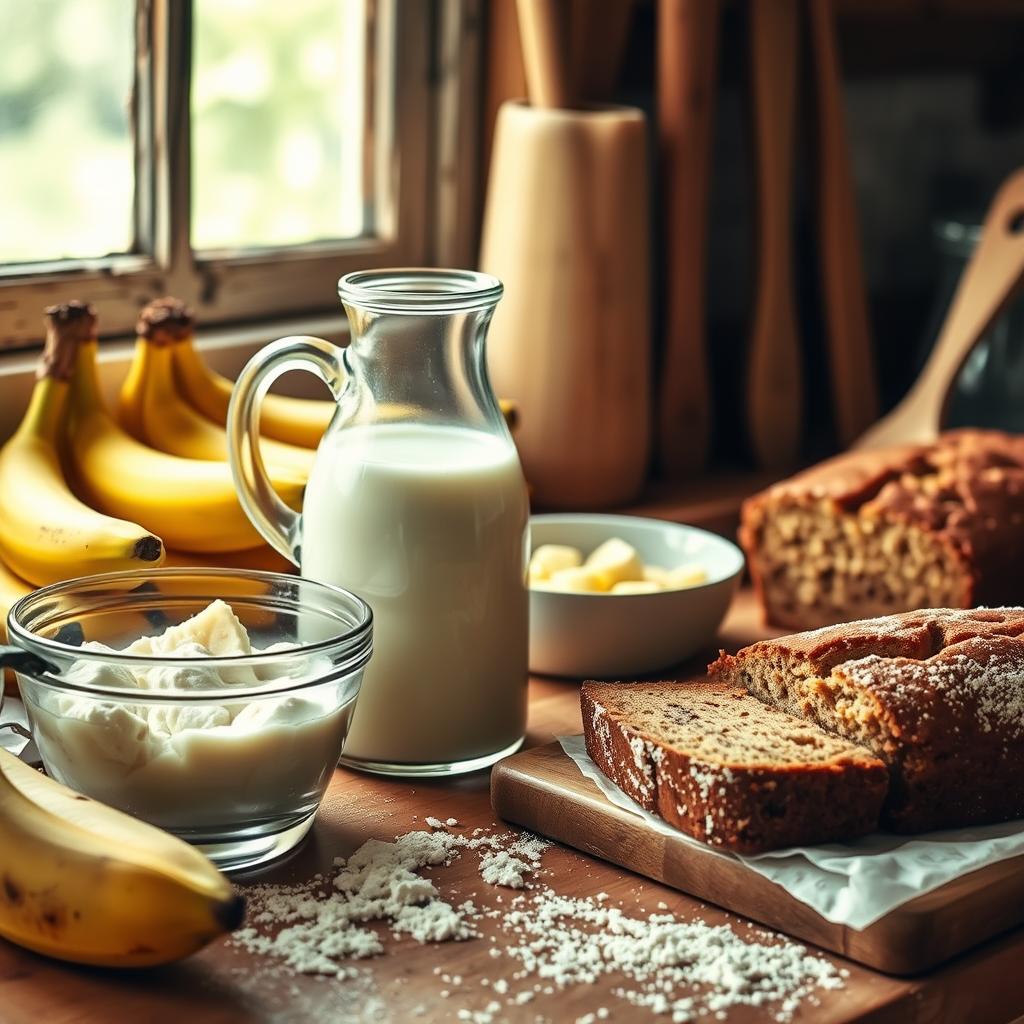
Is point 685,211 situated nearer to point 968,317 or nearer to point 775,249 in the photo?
point 775,249

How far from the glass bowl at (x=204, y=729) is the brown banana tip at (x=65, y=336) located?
364 millimetres

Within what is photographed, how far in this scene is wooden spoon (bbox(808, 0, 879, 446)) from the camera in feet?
5.82

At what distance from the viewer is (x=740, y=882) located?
90 cm

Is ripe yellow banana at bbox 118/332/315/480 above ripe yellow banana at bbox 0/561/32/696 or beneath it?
above

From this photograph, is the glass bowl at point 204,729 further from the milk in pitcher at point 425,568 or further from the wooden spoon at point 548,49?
the wooden spoon at point 548,49

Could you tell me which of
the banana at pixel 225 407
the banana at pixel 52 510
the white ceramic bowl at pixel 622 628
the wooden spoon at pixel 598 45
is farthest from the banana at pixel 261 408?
the wooden spoon at pixel 598 45

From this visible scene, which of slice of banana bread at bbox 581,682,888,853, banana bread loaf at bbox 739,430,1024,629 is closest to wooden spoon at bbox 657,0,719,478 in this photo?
banana bread loaf at bbox 739,430,1024,629

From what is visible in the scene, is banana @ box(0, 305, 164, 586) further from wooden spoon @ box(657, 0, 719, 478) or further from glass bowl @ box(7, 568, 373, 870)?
wooden spoon @ box(657, 0, 719, 478)

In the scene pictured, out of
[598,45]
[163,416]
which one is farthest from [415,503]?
[598,45]

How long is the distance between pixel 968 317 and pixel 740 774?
0.95 metres

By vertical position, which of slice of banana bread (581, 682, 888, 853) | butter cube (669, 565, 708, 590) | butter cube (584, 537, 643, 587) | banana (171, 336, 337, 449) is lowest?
slice of banana bread (581, 682, 888, 853)

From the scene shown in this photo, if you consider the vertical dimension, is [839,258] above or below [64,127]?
below

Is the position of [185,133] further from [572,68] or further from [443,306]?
[443,306]

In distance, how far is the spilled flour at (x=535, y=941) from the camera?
32.1 inches
